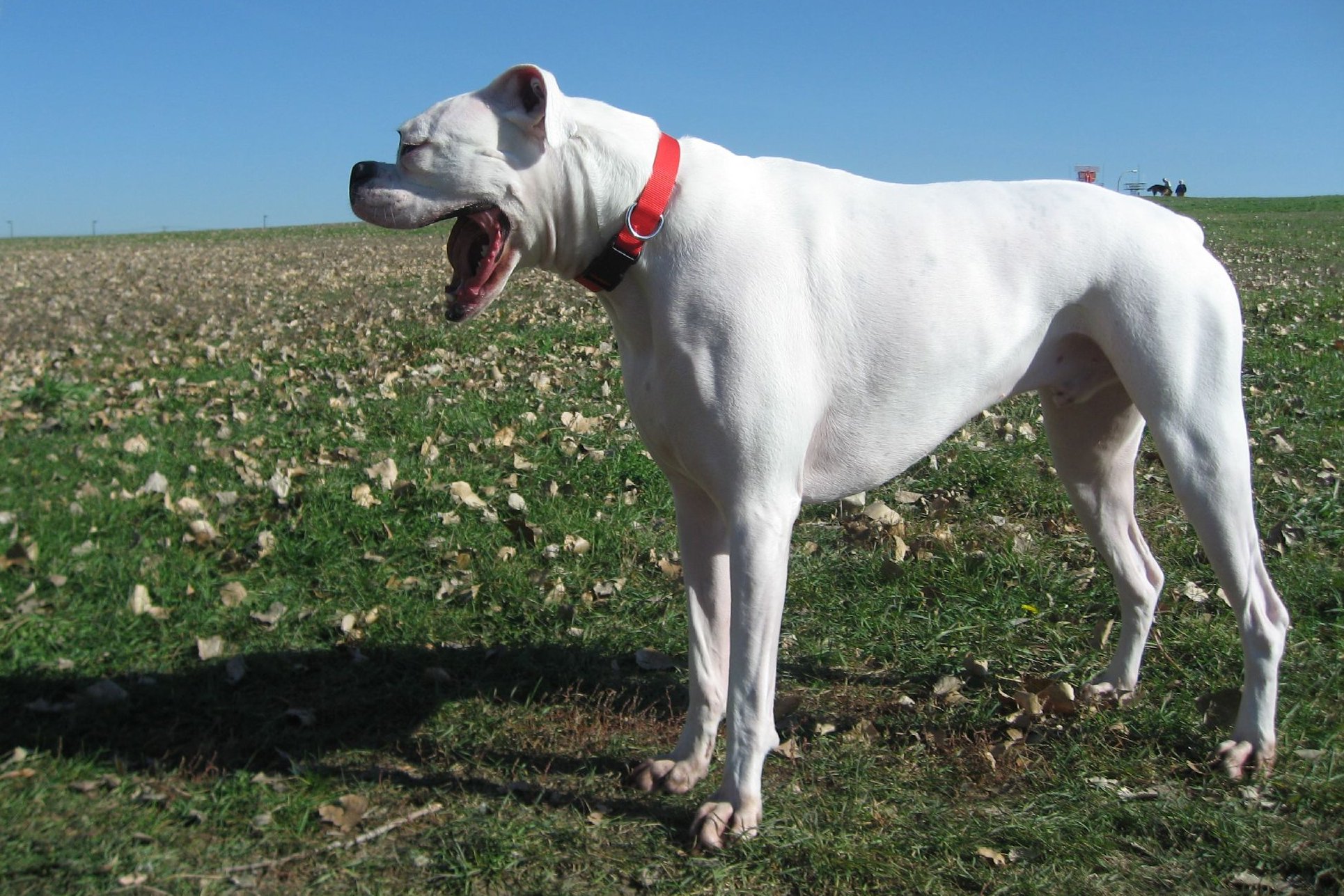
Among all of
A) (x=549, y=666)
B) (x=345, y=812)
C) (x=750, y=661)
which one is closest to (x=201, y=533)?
(x=549, y=666)

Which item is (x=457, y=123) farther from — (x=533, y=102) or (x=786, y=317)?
Result: (x=786, y=317)

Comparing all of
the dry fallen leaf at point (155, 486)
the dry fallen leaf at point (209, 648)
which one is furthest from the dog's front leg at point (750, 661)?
the dry fallen leaf at point (155, 486)

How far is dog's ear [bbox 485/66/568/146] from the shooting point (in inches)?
108

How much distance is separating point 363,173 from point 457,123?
32 cm

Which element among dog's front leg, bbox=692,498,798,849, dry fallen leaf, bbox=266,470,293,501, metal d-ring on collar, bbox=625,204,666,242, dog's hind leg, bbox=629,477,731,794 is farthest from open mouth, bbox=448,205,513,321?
dry fallen leaf, bbox=266,470,293,501

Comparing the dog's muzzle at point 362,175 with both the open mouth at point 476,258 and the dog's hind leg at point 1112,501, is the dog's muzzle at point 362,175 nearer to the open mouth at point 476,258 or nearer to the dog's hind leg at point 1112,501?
the open mouth at point 476,258

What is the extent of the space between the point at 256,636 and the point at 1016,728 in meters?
2.80

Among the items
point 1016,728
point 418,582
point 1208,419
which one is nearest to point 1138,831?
point 1016,728

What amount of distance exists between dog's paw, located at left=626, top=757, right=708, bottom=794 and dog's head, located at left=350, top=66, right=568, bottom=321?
146 centimetres

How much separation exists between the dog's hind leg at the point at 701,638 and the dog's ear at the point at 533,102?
3.53 feet

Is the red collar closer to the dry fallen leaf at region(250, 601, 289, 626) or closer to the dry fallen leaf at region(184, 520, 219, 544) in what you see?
the dry fallen leaf at region(250, 601, 289, 626)

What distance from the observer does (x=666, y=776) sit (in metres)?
3.21

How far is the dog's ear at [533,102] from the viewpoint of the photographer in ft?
8.96

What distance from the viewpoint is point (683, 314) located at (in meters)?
2.72
